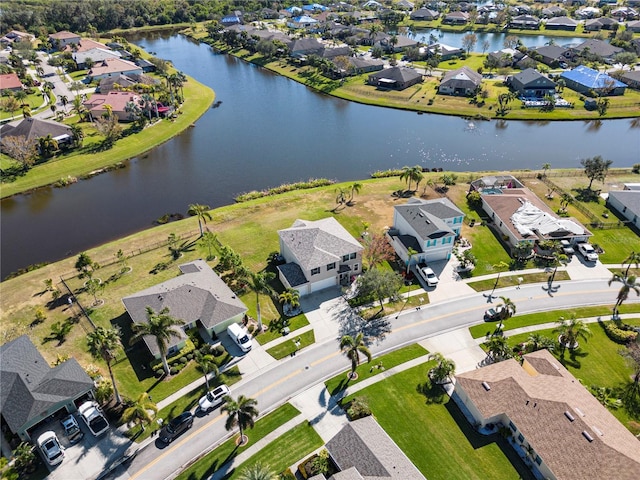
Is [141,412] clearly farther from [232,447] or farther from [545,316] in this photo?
[545,316]

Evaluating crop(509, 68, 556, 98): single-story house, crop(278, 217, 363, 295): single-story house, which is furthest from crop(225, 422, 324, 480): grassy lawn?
crop(509, 68, 556, 98): single-story house

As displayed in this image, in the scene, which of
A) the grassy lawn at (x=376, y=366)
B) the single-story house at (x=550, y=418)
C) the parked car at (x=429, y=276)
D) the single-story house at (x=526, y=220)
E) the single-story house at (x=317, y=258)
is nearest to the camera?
the single-story house at (x=550, y=418)

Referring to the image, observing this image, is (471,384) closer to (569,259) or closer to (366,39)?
(569,259)

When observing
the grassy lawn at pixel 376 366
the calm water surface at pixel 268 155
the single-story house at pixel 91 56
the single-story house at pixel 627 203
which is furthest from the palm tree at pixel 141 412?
the single-story house at pixel 91 56

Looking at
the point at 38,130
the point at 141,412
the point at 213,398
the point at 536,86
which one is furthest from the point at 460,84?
the point at 141,412

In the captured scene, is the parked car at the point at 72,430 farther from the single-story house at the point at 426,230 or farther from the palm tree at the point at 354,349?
the single-story house at the point at 426,230

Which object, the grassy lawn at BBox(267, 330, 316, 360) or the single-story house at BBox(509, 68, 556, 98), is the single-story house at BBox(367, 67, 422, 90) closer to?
the single-story house at BBox(509, 68, 556, 98)
